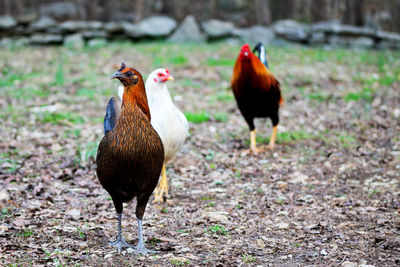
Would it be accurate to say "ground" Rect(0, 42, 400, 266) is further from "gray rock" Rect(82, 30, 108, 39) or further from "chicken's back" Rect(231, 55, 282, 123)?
"gray rock" Rect(82, 30, 108, 39)

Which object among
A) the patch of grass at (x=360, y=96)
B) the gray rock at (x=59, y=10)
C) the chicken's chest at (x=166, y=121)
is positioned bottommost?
the patch of grass at (x=360, y=96)

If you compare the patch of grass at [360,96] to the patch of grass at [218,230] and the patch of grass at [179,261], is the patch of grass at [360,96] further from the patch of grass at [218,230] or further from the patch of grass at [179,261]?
the patch of grass at [179,261]

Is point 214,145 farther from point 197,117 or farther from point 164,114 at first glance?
point 164,114

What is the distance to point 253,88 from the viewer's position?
252 inches

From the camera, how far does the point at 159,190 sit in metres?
5.11

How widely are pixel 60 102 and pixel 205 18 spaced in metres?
8.54

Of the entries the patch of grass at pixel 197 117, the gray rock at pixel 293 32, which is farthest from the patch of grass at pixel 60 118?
the gray rock at pixel 293 32

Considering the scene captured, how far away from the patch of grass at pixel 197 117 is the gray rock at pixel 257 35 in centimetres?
725

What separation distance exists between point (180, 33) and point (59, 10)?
481cm

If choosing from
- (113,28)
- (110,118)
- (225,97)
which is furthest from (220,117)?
(113,28)

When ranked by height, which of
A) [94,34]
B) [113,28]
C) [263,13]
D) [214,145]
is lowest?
[214,145]

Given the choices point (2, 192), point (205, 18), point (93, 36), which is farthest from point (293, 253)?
point (205, 18)

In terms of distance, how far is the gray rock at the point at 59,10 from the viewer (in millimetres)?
16511

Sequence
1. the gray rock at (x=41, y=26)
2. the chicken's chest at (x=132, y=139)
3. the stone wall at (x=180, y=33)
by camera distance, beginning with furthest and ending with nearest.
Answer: the gray rock at (x=41, y=26) < the stone wall at (x=180, y=33) < the chicken's chest at (x=132, y=139)
